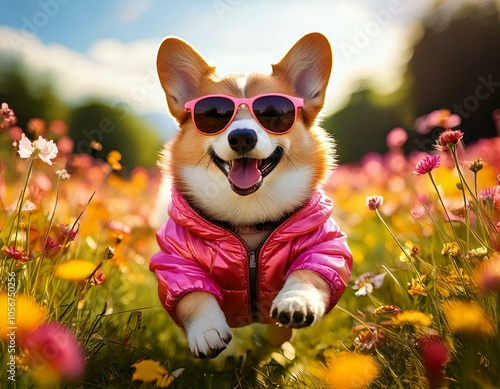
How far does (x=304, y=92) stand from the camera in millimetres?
2684

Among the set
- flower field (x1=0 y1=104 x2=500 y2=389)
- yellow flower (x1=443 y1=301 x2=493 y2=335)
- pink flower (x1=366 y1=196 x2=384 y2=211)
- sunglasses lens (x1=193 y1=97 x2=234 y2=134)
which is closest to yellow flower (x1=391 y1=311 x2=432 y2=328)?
flower field (x1=0 y1=104 x2=500 y2=389)

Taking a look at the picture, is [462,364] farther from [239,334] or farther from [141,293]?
[141,293]

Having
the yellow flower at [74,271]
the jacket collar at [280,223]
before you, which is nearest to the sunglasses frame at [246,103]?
the jacket collar at [280,223]

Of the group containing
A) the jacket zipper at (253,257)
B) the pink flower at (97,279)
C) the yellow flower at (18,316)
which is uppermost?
the jacket zipper at (253,257)

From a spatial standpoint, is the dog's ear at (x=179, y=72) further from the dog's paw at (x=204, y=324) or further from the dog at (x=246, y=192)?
the dog's paw at (x=204, y=324)

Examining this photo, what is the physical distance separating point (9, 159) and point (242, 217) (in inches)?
44.8

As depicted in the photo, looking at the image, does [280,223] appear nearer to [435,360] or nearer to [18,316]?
[435,360]

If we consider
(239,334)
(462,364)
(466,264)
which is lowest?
(239,334)

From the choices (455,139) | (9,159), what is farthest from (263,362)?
(9,159)

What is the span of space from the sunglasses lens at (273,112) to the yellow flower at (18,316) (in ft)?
3.73

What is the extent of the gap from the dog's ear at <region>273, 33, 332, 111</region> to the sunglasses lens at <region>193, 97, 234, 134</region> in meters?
0.35

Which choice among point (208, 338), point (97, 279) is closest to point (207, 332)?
point (208, 338)

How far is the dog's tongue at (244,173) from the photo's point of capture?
237cm

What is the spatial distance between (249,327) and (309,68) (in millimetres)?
1278
